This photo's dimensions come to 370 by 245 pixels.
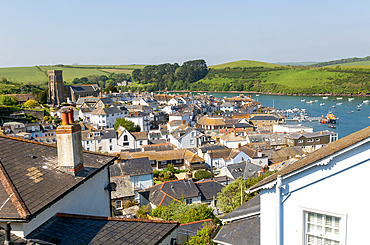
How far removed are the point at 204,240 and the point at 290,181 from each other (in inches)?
245

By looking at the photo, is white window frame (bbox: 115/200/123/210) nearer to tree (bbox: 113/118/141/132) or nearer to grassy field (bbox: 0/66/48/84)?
tree (bbox: 113/118/141/132)

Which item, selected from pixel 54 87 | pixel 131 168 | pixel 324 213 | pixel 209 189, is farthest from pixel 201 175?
pixel 54 87

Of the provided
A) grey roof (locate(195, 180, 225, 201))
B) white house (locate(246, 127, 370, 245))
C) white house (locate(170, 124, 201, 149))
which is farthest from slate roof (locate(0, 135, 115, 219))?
white house (locate(170, 124, 201, 149))

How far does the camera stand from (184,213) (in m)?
16.6

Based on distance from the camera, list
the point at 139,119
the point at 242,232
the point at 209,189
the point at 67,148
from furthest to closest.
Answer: the point at 139,119
the point at 209,189
the point at 67,148
the point at 242,232

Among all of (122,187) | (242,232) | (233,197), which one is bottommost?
(122,187)

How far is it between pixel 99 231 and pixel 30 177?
6.43 ft

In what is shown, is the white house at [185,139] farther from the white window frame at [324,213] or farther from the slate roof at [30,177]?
the white window frame at [324,213]

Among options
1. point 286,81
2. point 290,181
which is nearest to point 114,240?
point 290,181

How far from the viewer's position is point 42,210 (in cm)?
539

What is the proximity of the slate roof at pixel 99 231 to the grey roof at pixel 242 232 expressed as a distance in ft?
5.34

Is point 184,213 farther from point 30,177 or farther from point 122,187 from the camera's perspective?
point 30,177

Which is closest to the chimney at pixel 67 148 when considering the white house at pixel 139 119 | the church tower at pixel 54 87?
the white house at pixel 139 119

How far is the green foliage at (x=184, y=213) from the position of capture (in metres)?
15.0
